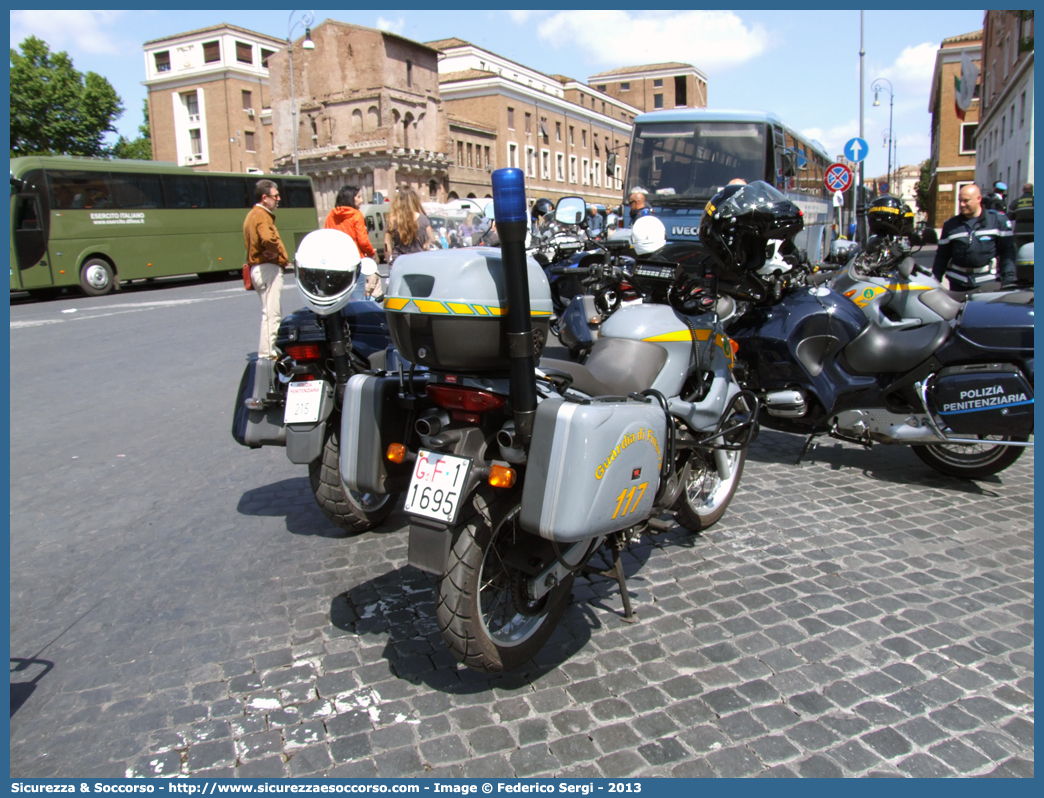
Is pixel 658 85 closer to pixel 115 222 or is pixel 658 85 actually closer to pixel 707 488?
pixel 115 222

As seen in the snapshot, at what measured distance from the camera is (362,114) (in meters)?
60.2

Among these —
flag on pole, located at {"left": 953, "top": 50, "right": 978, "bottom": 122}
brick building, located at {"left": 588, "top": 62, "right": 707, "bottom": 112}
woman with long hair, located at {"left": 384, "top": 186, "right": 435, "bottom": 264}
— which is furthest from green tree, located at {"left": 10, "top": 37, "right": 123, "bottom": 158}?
brick building, located at {"left": 588, "top": 62, "right": 707, "bottom": 112}

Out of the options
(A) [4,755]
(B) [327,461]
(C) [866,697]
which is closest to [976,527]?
(C) [866,697]

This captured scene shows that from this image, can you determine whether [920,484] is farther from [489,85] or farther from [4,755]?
[489,85]

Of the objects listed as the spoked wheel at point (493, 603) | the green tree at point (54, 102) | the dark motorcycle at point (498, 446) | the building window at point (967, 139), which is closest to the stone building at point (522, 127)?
the building window at point (967, 139)

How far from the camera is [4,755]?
2623 millimetres

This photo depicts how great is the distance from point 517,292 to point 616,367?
0.91 meters

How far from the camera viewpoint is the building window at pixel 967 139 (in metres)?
56.4

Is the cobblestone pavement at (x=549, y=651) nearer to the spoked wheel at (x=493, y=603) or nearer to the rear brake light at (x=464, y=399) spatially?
the spoked wheel at (x=493, y=603)

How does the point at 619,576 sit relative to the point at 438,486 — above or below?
below

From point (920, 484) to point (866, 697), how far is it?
281 cm

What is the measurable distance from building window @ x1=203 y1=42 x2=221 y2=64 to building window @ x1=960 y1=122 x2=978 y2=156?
209ft

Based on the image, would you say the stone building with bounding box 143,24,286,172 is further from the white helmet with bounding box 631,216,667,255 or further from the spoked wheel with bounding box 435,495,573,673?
the spoked wheel with bounding box 435,495,573,673

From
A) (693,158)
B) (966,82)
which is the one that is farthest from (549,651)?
(966,82)
